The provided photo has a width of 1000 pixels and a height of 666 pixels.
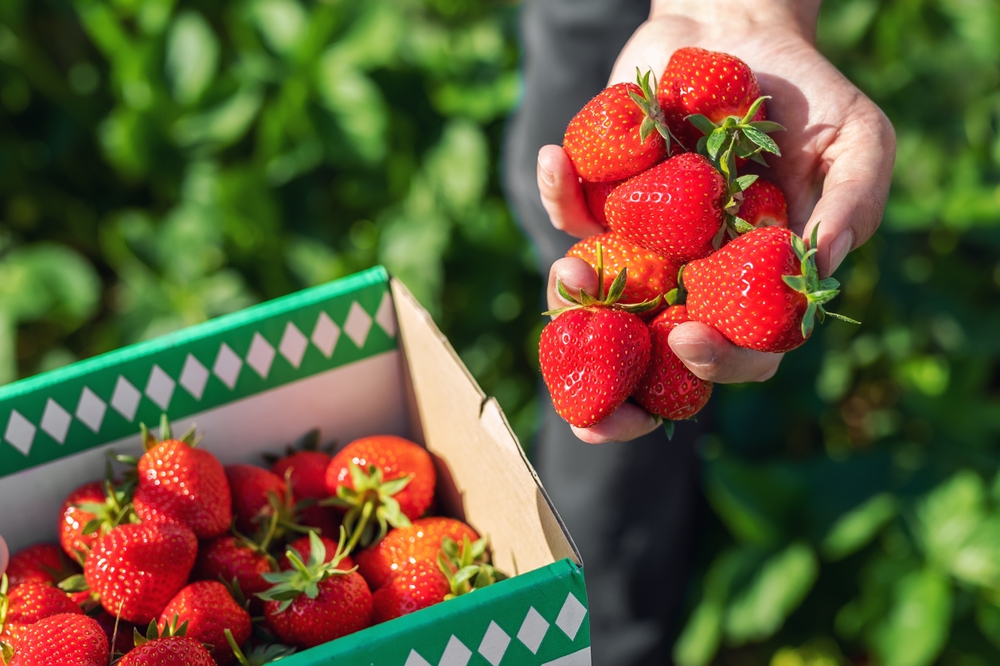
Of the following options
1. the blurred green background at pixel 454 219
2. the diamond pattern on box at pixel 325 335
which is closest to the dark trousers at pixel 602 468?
Result: the blurred green background at pixel 454 219

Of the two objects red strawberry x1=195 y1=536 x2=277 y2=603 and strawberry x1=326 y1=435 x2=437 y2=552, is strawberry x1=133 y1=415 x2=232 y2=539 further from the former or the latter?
strawberry x1=326 y1=435 x2=437 y2=552

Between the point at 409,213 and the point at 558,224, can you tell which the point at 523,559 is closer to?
the point at 558,224

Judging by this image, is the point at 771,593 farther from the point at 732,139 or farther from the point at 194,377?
the point at 194,377

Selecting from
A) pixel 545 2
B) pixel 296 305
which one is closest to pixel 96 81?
pixel 545 2

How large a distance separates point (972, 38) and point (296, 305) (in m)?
1.69

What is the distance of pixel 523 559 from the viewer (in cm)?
100

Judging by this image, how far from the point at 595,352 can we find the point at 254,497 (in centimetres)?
46

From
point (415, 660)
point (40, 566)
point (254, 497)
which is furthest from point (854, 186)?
point (40, 566)

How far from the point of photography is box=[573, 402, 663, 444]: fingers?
101cm

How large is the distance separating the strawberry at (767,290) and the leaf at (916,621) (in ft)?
2.94

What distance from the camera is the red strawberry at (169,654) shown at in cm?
84

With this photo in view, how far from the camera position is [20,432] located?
42.6 inches

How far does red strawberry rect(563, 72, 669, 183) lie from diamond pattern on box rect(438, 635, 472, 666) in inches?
20.7

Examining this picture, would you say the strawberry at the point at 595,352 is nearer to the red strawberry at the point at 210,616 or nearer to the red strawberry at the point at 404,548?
the red strawberry at the point at 404,548
